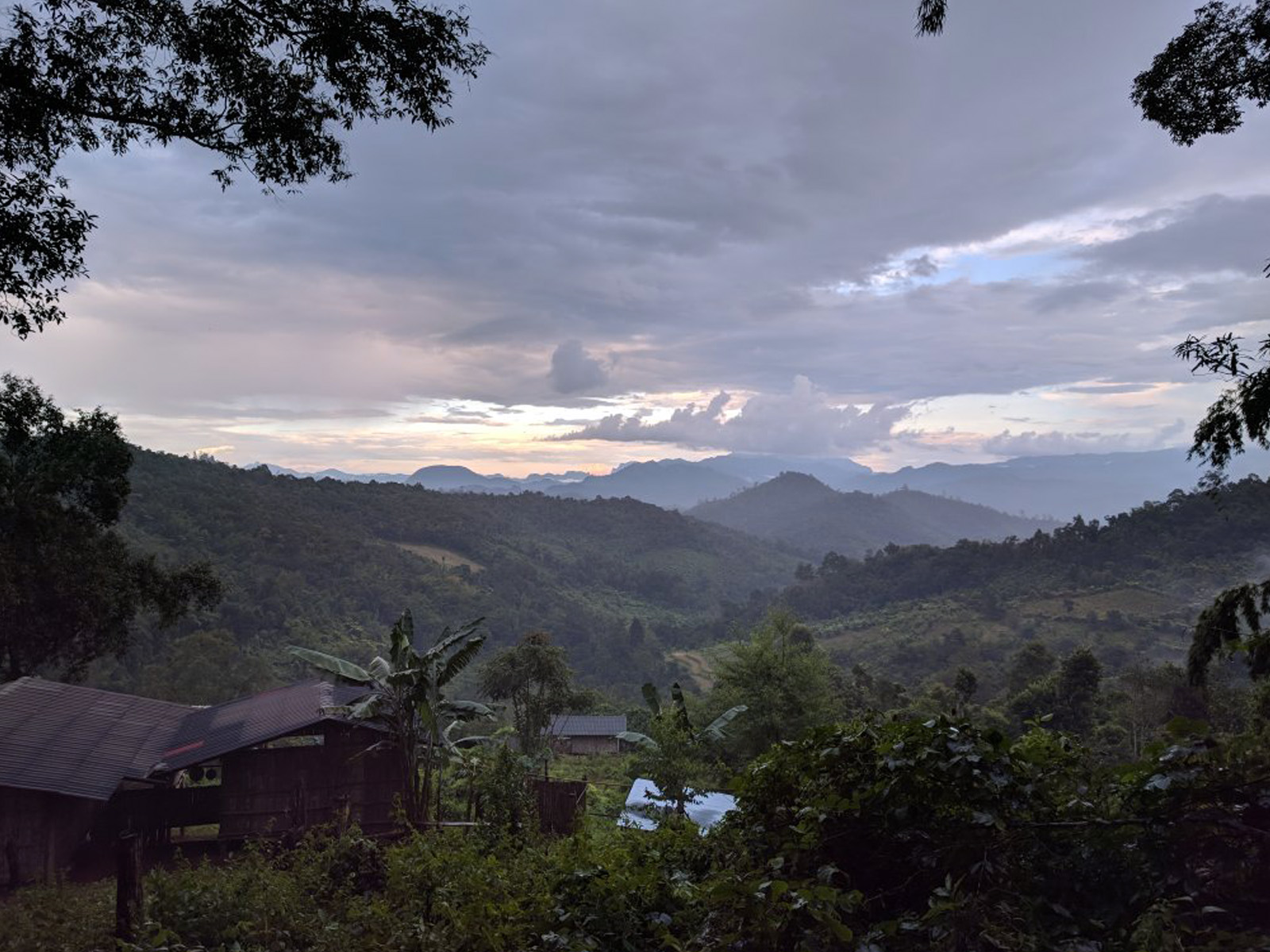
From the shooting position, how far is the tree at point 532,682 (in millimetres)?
25969

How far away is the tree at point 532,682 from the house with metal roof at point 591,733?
34.8 feet

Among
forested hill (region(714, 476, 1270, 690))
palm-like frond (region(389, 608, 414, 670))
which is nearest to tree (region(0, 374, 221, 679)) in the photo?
palm-like frond (region(389, 608, 414, 670))

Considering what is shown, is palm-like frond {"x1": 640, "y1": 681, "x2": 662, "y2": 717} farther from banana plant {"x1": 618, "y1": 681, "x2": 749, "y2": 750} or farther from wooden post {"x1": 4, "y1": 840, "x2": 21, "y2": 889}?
wooden post {"x1": 4, "y1": 840, "x2": 21, "y2": 889}

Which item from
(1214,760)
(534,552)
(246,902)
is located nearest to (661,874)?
(1214,760)

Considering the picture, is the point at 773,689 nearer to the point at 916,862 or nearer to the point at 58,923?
the point at 58,923

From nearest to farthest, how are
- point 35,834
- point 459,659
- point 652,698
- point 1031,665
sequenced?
point 459,659
point 35,834
point 652,698
point 1031,665

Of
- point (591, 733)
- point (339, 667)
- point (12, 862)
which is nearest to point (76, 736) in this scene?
point (12, 862)

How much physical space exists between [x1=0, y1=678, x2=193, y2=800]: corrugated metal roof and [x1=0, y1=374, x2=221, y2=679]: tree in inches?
57.3

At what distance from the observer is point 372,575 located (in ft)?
206

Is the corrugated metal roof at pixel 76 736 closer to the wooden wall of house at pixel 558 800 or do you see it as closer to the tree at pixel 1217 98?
the wooden wall of house at pixel 558 800

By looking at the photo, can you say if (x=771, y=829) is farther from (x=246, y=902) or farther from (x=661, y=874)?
(x=246, y=902)

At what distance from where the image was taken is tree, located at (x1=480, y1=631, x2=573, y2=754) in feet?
85.2

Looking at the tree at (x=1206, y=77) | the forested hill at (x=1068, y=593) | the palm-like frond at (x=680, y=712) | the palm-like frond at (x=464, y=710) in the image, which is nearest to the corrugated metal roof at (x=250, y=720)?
the palm-like frond at (x=464, y=710)

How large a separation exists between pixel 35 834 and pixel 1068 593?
67648mm
